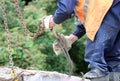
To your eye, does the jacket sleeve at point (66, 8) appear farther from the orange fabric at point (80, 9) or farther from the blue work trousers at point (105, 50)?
the blue work trousers at point (105, 50)

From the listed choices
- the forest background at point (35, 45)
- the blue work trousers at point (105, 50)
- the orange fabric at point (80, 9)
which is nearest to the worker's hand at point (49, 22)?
the orange fabric at point (80, 9)

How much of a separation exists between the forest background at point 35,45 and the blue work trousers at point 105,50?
7.02 feet

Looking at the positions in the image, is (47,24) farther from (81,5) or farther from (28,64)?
(28,64)

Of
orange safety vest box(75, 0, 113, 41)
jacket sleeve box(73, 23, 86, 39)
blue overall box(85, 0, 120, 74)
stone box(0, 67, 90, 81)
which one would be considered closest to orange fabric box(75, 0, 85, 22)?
orange safety vest box(75, 0, 113, 41)

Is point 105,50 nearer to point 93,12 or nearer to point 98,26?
point 98,26

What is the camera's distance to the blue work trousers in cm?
371

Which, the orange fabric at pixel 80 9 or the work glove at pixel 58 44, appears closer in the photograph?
the orange fabric at pixel 80 9

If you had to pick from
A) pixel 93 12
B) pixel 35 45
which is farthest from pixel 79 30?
pixel 35 45

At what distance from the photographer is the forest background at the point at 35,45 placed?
19.6ft

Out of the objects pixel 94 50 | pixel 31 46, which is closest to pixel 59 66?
pixel 31 46

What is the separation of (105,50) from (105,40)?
106 millimetres

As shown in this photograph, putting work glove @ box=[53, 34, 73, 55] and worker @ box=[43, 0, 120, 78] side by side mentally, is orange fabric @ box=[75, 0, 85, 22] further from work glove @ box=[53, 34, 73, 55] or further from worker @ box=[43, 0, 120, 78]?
work glove @ box=[53, 34, 73, 55]

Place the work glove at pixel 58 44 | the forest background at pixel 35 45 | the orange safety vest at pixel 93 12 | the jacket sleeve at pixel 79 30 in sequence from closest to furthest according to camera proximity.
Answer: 1. the orange safety vest at pixel 93 12
2. the work glove at pixel 58 44
3. the jacket sleeve at pixel 79 30
4. the forest background at pixel 35 45

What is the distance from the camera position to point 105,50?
3795mm
